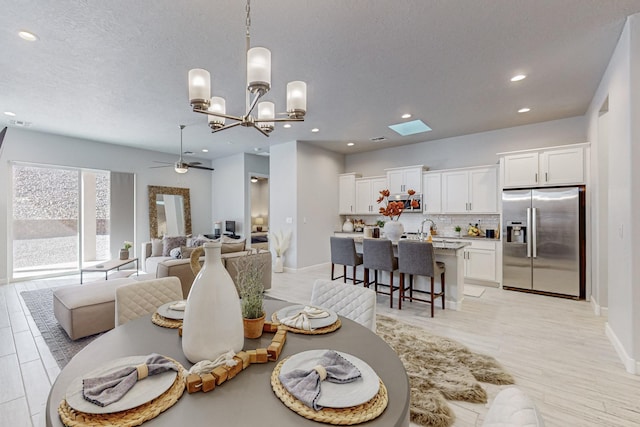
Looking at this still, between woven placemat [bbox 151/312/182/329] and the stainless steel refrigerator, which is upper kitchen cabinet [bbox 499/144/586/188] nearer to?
the stainless steel refrigerator

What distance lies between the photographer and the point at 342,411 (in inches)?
30.7

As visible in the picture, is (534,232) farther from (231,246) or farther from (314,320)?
(231,246)

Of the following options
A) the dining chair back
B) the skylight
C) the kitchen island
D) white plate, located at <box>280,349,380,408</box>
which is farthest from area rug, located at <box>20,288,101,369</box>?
the skylight

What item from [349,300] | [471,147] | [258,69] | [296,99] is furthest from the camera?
[471,147]

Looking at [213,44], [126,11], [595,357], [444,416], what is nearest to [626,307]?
[595,357]

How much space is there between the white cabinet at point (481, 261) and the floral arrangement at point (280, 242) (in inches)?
139

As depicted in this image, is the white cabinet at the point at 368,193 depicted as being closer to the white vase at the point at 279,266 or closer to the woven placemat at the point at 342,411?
the white vase at the point at 279,266

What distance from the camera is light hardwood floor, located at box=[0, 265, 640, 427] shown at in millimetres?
1873

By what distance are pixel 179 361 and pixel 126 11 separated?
2629 mm

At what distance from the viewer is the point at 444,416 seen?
177 cm

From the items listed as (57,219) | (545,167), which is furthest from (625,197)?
(57,219)

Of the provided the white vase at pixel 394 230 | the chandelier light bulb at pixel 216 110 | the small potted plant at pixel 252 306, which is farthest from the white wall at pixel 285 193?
the small potted plant at pixel 252 306

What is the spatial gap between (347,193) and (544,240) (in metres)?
4.05

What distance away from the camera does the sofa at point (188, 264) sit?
3.49 metres
